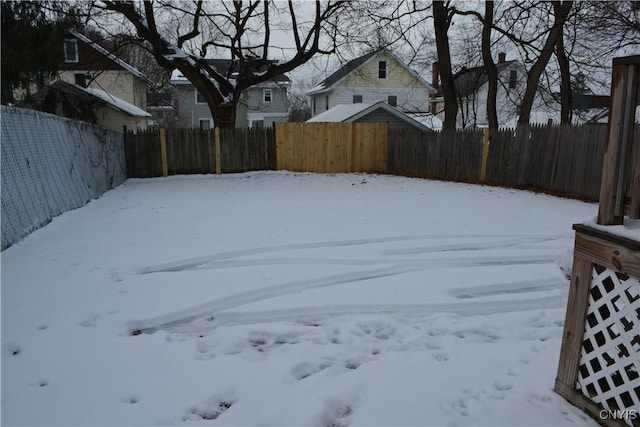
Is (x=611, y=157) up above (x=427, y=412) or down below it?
above

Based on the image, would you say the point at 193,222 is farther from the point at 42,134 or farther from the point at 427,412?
the point at 427,412

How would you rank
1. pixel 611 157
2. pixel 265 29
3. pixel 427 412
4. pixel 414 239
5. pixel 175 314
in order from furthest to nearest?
pixel 265 29
pixel 414 239
pixel 175 314
pixel 427 412
pixel 611 157

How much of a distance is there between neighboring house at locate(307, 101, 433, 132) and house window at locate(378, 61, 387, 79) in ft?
29.5

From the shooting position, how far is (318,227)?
632 cm

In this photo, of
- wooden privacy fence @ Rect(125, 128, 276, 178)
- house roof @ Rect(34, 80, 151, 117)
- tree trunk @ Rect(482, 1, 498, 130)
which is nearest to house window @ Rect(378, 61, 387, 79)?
tree trunk @ Rect(482, 1, 498, 130)

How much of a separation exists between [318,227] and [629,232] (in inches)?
183

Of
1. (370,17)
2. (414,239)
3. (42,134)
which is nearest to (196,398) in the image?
(414,239)

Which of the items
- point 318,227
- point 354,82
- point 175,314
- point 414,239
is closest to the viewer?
point 175,314

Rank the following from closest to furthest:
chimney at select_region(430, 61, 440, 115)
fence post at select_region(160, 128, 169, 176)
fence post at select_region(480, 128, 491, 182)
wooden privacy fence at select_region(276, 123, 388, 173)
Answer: fence post at select_region(480, 128, 491, 182)
fence post at select_region(160, 128, 169, 176)
wooden privacy fence at select_region(276, 123, 388, 173)
chimney at select_region(430, 61, 440, 115)

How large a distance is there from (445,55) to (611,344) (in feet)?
48.4

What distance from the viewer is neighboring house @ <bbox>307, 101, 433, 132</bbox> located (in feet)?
59.9

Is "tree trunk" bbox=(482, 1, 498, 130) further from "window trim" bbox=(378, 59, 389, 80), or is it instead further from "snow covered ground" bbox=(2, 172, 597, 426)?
"window trim" bbox=(378, 59, 389, 80)

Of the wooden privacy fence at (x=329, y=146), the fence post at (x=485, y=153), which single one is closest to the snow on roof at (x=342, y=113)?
the wooden privacy fence at (x=329, y=146)

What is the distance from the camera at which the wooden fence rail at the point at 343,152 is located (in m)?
11.5
